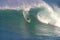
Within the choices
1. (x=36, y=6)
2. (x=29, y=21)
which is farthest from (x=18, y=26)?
(x=36, y=6)

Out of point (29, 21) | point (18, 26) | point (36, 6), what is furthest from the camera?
point (36, 6)

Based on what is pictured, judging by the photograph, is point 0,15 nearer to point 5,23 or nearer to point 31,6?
point 5,23

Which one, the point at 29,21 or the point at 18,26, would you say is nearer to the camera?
the point at 18,26

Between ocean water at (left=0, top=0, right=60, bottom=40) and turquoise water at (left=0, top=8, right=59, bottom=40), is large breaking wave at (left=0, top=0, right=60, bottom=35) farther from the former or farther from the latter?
turquoise water at (left=0, top=8, right=59, bottom=40)

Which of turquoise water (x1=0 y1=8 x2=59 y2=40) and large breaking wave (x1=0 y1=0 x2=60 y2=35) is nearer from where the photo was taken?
turquoise water (x1=0 y1=8 x2=59 y2=40)

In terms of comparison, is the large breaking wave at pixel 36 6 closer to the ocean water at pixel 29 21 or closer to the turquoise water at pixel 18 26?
the ocean water at pixel 29 21

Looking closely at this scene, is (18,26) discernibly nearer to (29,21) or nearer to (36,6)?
(29,21)

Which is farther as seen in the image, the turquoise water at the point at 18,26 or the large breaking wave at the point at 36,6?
the large breaking wave at the point at 36,6

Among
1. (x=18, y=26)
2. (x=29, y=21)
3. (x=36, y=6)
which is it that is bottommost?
(x=18, y=26)

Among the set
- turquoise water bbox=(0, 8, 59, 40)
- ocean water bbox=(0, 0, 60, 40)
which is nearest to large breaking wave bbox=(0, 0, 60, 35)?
ocean water bbox=(0, 0, 60, 40)

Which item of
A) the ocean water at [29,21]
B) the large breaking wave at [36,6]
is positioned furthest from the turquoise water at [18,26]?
the large breaking wave at [36,6]
